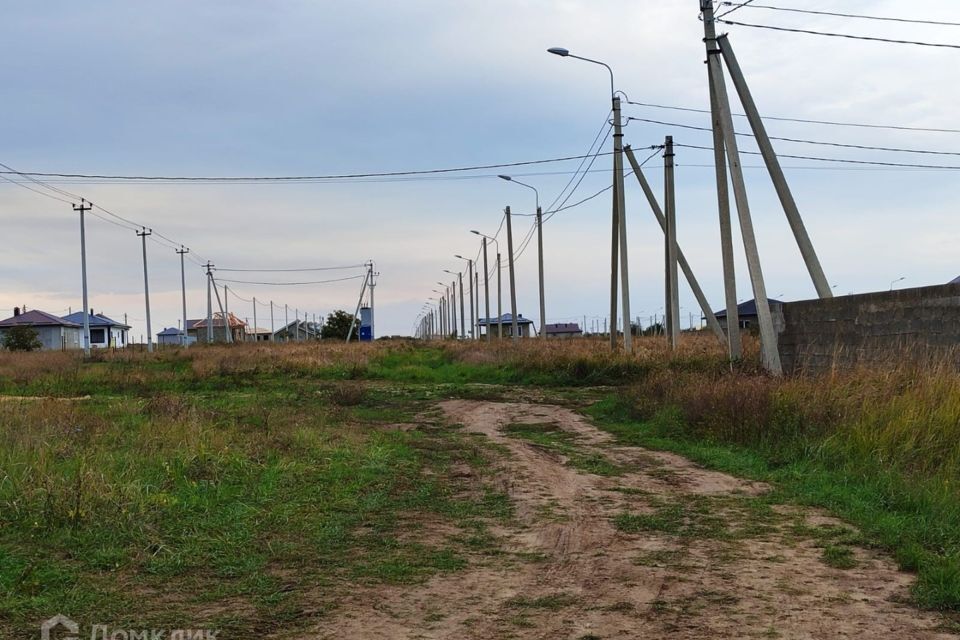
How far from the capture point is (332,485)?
827 centimetres

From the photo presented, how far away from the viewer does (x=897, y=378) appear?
420 inches

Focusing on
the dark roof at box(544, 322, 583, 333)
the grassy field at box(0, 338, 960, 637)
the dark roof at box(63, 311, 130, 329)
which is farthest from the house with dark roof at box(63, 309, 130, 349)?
the grassy field at box(0, 338, 960, 637)

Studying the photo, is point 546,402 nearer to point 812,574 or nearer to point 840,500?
point 840,500

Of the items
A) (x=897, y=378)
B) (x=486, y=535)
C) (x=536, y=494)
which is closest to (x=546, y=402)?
(x=897, y=378)

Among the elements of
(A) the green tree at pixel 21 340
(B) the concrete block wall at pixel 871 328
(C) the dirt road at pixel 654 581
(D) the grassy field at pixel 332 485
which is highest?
(A) the green tree at pixel 21 340

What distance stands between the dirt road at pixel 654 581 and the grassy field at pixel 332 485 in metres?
0.23

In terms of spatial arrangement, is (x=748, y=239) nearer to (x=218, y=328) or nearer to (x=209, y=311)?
(x=209, y=311)

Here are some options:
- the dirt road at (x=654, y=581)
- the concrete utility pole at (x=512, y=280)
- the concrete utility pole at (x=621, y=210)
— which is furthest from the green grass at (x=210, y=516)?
the concrete utility pole at (x=512, y=280)

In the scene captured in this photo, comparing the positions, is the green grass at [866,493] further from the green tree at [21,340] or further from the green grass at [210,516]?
the green tree at [21,340]

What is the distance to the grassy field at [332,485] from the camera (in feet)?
16.5

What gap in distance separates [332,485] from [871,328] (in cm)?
991

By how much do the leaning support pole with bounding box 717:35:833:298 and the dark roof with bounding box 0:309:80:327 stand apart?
258ft

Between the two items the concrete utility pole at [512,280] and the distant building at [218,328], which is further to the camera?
the distant building at [218,328]

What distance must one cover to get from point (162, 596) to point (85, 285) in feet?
158
